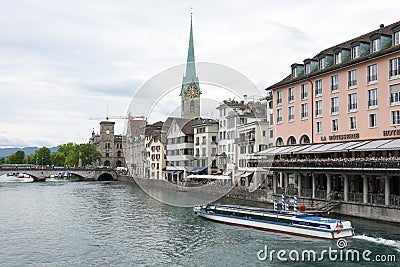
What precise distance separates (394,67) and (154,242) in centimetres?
2721

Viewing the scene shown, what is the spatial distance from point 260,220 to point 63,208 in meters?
28.2

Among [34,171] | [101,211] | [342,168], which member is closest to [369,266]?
[342,168]

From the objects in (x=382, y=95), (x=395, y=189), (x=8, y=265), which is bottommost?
(x=8, y=265)

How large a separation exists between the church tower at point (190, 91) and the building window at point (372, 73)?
55.5 ft

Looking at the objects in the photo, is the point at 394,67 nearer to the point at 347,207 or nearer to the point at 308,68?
the point at 347,207

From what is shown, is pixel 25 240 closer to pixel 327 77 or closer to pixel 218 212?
pixel 218 212

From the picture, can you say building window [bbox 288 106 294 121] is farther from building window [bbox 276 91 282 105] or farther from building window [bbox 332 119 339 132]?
building window [bbox 332 119 339 132]

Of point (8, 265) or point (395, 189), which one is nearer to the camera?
point (8, 265)

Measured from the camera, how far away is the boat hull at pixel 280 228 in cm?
3584

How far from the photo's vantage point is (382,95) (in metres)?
46.7

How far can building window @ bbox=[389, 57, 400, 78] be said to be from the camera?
44.7 meters

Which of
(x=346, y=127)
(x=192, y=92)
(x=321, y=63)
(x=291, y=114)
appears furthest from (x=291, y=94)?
(x=192, y=92)

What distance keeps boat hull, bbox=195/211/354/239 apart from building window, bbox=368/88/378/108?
1648 cm

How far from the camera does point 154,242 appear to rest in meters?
36.3
